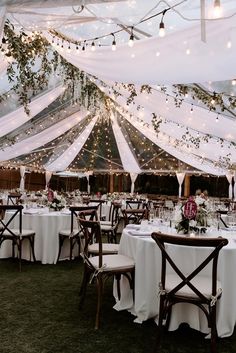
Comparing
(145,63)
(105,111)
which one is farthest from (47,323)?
(105,111)

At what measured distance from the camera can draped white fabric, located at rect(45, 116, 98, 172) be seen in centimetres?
1382

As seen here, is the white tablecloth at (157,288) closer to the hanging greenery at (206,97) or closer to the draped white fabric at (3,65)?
the hanging greenery at (206,97)

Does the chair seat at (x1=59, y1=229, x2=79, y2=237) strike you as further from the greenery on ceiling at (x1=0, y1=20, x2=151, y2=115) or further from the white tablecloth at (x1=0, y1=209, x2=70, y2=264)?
the greenery on ceiling at (x1=0, y1=20, x2=151, y2=115)

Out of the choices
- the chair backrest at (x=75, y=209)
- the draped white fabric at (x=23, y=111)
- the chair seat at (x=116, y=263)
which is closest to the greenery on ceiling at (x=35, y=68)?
the draped white fabric at (x=23, y=111)

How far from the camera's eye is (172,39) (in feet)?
11.5

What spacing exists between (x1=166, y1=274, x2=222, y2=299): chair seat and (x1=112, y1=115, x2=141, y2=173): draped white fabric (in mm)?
9439

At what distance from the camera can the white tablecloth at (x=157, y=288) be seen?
330 cm

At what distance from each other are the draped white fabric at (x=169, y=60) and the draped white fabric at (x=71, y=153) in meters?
8.29

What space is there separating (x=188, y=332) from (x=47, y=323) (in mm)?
1297

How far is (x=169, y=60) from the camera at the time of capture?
3900 millimetres

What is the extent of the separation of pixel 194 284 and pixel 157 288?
49cm

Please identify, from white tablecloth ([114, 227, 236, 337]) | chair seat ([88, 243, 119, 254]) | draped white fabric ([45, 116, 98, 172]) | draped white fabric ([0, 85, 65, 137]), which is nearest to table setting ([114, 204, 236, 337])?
white tablecloth ([114, 227, 236, 337])

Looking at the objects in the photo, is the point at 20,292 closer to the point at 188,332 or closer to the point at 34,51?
the point at 188,332

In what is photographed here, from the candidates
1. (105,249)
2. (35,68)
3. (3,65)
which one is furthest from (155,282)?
(35,68)
